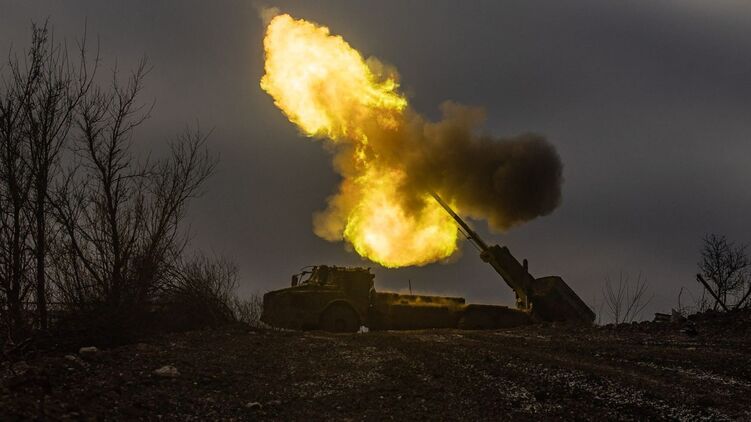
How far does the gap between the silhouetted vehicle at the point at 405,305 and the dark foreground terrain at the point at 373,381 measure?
15.3ft

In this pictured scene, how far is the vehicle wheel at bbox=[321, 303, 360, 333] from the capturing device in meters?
22.0

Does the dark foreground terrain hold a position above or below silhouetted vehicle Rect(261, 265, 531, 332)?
below

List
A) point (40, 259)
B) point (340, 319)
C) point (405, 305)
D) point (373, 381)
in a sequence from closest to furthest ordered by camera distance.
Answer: point (373, 381), point (40, 259), point (340, 319), point (405, 305)

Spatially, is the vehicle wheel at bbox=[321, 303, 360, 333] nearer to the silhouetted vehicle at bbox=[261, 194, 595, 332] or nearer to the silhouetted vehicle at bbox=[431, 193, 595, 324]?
the silhouetted vehicle at bbox=[261, 194, 595, 332]

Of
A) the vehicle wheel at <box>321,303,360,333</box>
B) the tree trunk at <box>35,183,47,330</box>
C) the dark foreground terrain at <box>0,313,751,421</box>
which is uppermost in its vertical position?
the tree trunk at <box>35,183,47,330</box>

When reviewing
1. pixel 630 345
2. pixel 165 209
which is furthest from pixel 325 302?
pixel 630 345

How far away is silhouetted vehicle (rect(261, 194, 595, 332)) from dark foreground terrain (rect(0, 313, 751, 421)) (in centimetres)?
467

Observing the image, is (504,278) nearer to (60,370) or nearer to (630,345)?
(630,345)

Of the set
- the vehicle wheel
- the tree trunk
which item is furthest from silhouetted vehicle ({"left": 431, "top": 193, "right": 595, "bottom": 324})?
the tree trunk

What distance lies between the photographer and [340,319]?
22.2 metres

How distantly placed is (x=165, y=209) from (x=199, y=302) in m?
2.57

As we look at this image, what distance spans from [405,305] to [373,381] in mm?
11459

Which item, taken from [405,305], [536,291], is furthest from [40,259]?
[536,291]

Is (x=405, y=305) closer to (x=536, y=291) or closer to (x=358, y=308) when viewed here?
(x=358, y=308)
